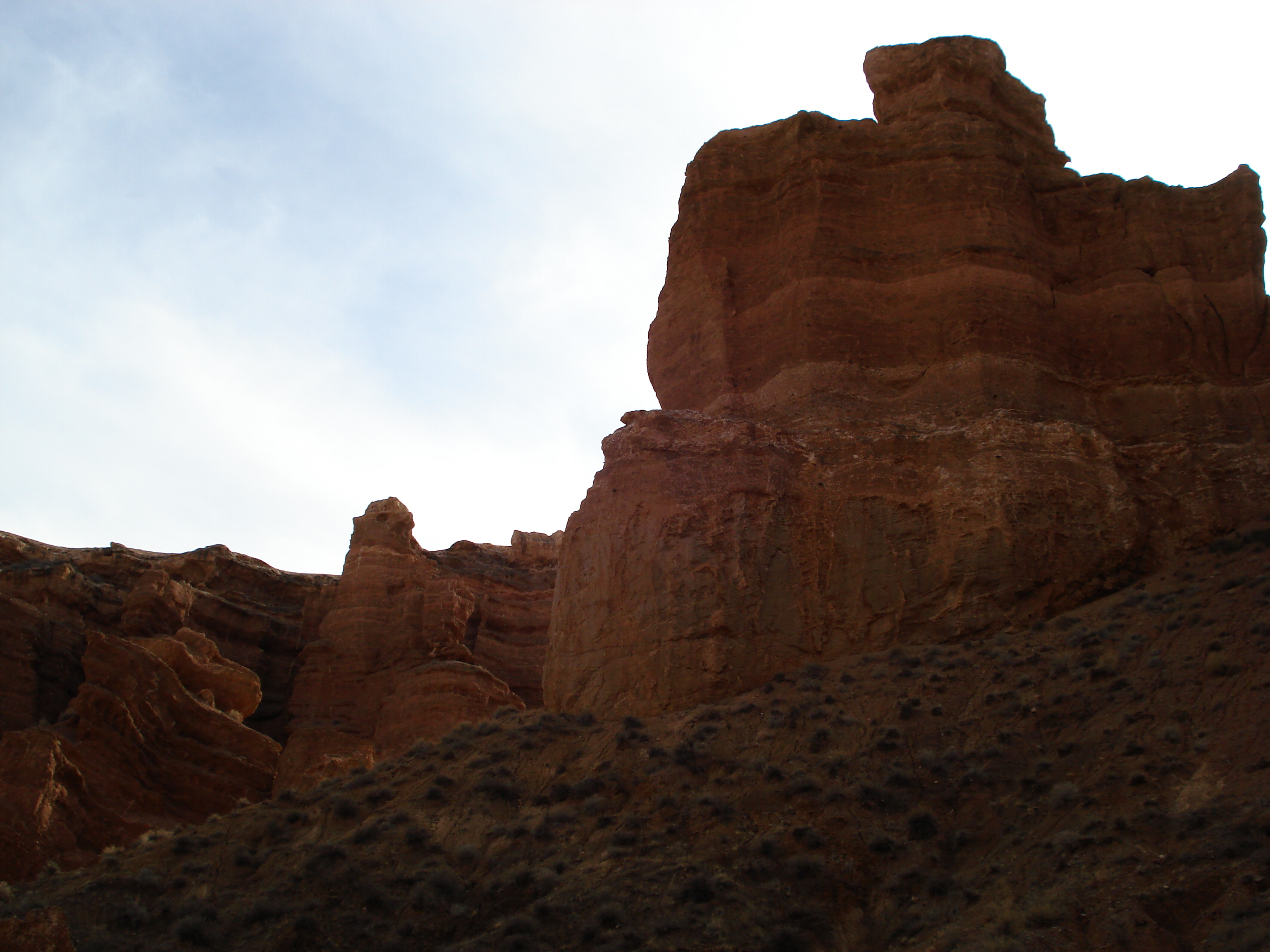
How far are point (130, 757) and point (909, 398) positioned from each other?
883 inches

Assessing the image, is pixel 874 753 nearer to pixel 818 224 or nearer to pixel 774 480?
pixel 774 480

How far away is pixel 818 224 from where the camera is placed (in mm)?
31281

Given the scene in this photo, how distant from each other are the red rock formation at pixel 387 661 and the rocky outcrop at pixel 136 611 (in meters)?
1.76

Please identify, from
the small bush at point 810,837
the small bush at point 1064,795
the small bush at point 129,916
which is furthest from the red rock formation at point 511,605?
the small bush at point 1064,795

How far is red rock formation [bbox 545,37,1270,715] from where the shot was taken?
25.3 m

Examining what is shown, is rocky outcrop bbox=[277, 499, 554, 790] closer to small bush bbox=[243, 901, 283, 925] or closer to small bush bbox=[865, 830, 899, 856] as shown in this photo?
small bush bbox=[243, 901, 283, 925]

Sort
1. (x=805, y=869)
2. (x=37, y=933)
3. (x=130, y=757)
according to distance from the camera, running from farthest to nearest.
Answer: (x=130, y=757) < (x=805, y=869) < (x=37, y=933)

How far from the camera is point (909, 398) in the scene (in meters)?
28.9

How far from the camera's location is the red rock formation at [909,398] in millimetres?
25312

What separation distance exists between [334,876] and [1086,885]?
10.5 metres

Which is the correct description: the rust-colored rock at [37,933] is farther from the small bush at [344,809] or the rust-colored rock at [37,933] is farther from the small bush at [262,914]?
the small bush at [344,809]

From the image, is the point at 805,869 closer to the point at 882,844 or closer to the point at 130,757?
the point at 882,844

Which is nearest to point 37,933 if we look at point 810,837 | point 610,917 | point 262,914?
point 262,914

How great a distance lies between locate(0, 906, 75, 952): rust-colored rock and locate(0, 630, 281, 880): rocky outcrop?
14.7m
